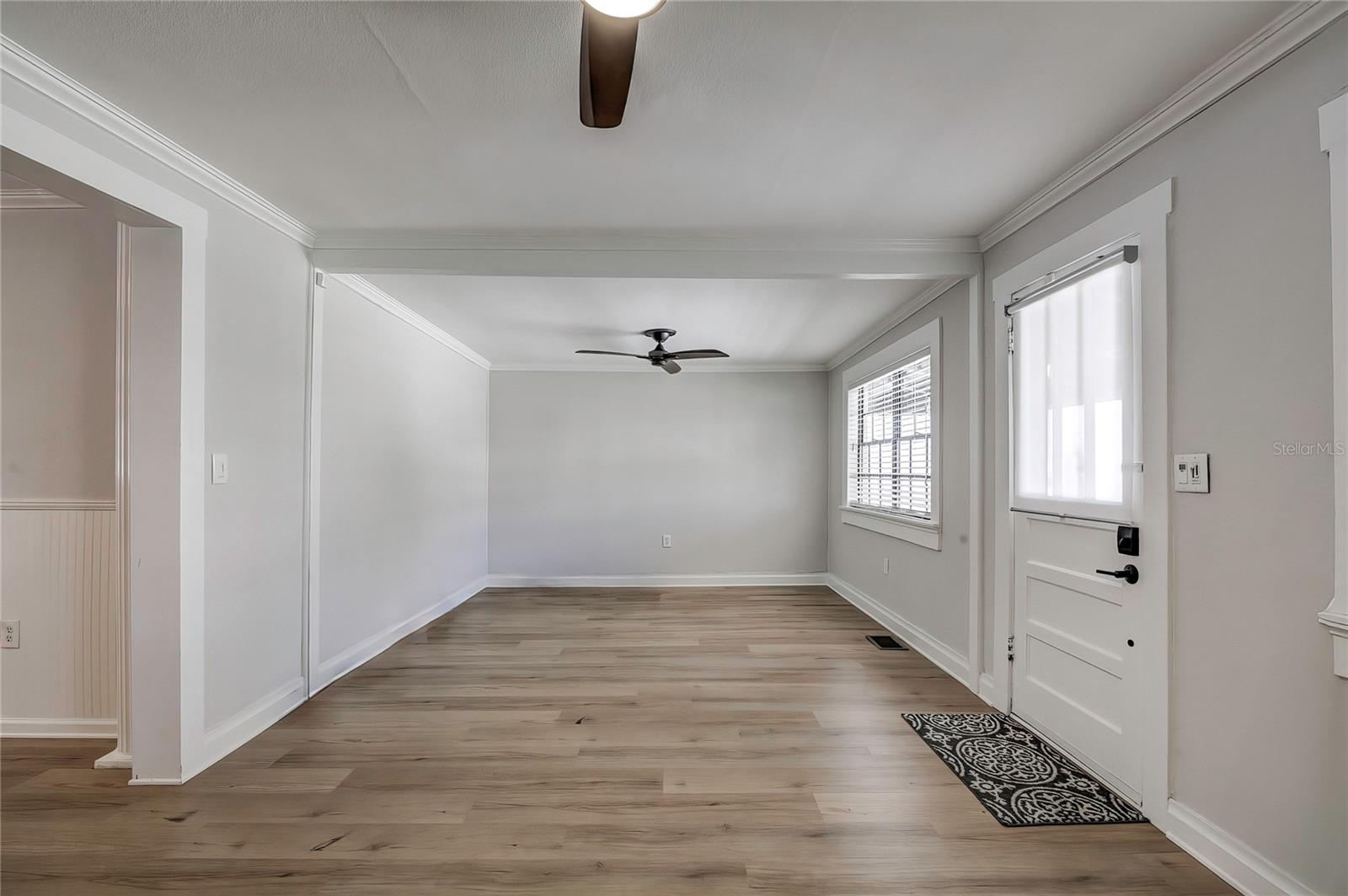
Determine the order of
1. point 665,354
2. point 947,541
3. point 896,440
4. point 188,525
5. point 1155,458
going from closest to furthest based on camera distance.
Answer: point 1155,458
point 188,525
point 947,541
point 896,440
point 665,354

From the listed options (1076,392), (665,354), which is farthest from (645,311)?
(1076,392)

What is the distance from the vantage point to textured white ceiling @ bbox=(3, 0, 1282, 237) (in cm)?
161

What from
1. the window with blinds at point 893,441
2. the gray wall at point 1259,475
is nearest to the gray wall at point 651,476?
the window with blinds at point 893,441

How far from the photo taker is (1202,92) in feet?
6.04

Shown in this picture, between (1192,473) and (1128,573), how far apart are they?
1.47ft

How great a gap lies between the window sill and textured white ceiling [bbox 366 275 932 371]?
154 cm

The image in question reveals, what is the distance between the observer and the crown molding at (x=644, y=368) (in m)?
6.32

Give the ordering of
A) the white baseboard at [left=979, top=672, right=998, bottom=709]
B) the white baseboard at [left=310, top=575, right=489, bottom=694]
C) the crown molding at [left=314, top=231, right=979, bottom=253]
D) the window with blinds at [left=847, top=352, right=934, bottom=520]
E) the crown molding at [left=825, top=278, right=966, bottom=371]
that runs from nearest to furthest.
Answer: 1. the white baseboard at [left=979, top=672, right=998, bottom=709]
2. the crown molding at [left=314, top=231, right=979, bottom=253]
3. the white baseboard at [left=310, top=575, right=489, bottom=694]
4. the crown molding at [left=825, top=278, right=966, bottom=371]
5. the window with blinds at [left=847, top=352, right=934, bottom=520]

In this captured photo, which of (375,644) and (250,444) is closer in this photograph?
(250,444)

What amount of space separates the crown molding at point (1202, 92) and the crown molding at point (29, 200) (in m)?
4.26

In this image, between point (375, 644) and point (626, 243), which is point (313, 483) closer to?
point (375, 644)

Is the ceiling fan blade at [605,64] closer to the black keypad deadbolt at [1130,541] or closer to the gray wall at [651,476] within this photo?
the black keypad deadbolt at [1130,541]

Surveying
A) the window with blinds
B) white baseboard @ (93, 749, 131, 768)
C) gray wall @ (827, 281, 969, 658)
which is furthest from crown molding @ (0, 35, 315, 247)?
the window with blinds

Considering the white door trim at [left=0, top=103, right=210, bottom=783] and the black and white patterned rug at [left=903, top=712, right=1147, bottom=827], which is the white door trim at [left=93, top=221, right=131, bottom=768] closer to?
the white door trim at [left=0, top=103, right=210, bottom=783]
